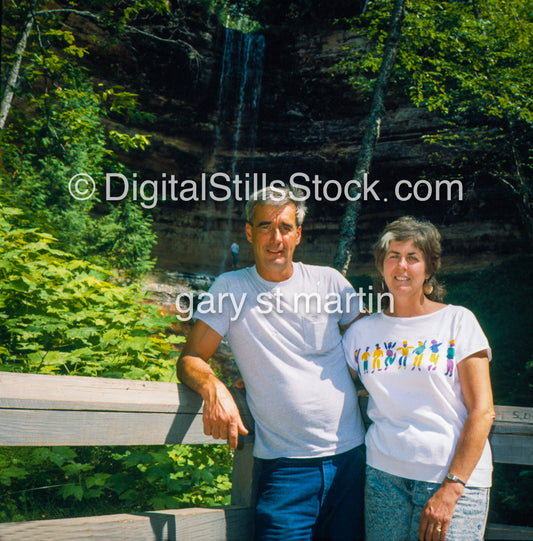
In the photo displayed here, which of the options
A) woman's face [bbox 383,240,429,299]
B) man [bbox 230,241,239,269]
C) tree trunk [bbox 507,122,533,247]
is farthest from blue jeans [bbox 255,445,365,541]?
man [bbox 230,241,239,269]

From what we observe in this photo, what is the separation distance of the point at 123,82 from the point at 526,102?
15.7 meters

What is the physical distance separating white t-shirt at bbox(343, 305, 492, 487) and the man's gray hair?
0.74 meters

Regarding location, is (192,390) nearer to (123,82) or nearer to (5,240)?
(5,240)

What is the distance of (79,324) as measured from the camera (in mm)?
3311

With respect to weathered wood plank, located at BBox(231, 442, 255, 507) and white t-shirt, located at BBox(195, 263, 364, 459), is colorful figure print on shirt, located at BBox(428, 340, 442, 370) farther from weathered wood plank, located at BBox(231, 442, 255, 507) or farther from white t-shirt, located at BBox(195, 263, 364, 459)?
weathered wood plank, located at BBox(231, 442, 255, 507)

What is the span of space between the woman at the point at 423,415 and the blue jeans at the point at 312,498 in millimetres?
93

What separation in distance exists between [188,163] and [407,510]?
22.3 m

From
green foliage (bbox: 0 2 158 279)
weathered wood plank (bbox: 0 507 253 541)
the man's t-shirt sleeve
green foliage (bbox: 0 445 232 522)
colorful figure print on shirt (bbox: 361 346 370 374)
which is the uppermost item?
green foliage (bbox: 0 2 158 279)

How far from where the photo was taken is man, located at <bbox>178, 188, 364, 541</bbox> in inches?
74.3

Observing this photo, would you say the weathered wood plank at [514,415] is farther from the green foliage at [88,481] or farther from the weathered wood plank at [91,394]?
the green foliage at [88,481]

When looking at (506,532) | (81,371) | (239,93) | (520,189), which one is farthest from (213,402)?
(239,93)

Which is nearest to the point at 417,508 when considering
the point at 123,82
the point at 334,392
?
the point at 334,392

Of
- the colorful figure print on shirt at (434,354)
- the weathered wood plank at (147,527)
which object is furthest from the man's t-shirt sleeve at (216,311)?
the colorful figure print on shirt at (434,354)

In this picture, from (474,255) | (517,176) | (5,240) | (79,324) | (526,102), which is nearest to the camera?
(79,324)
